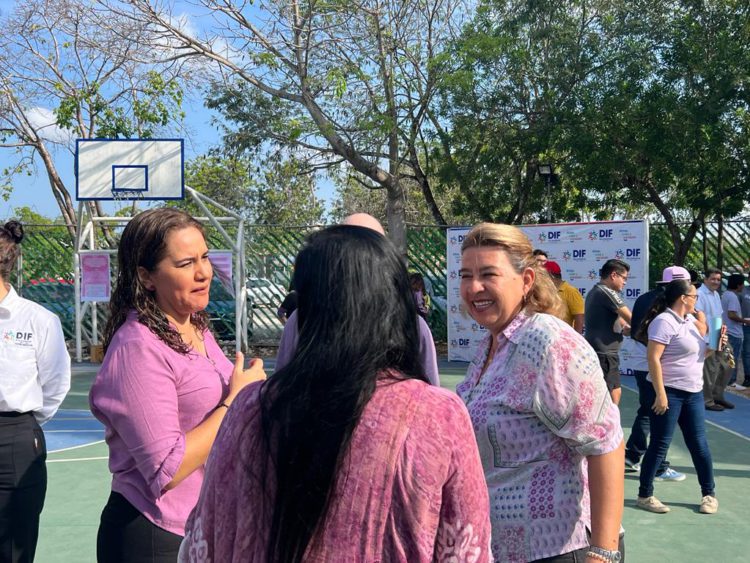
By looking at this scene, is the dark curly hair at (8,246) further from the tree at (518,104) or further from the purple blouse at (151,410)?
the tree at (518,104)

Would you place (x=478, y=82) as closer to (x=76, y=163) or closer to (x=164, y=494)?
(x=76, y=163)

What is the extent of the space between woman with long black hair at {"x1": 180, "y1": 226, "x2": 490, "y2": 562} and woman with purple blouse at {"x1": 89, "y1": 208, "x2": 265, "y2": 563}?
58 centimetres

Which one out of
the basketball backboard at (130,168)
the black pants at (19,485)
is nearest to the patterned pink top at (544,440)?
the black pants at (19,485)

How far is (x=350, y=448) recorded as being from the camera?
1.27m

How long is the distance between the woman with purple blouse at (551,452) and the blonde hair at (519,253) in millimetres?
175

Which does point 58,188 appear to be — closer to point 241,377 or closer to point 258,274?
point 258,274

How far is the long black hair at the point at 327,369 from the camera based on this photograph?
1.27 m

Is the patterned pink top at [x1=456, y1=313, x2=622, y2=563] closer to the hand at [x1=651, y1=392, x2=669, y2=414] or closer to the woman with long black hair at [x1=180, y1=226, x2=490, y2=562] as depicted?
the woman with long black hair at [x1=180, y1=226, x2=490, y2=562]

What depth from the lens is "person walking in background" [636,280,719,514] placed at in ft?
16.7

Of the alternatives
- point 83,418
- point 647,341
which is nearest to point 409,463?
point 647,341

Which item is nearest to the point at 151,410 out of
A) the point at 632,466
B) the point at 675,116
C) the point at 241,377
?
the point at 241,377

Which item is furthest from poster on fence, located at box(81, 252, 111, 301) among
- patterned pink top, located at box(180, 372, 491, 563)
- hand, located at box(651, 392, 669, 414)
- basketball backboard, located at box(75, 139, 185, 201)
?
patterned pink top, located at box(180, 372, 491, 563)

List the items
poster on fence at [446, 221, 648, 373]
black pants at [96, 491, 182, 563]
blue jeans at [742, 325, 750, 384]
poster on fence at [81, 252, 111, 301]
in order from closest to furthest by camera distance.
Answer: black pants at [96, 491, 182, 563]
blue jeans at [742, 325, 750, 384]
poster on fence at [446, 221, 648, 373]
poster on fence at [81, 252, 111, 301]

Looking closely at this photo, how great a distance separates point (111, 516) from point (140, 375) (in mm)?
446
